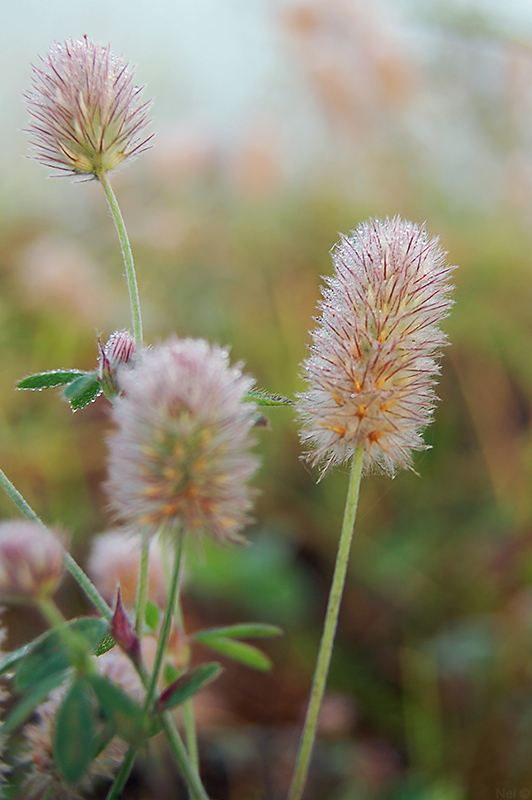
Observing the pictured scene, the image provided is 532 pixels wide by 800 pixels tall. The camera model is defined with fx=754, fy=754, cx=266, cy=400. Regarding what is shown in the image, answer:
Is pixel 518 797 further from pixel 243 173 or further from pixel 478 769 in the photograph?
pixel 243 173

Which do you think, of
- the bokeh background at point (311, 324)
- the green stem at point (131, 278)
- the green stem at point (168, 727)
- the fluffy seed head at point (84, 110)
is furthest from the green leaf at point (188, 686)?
the bokeh background at point (311, 324)

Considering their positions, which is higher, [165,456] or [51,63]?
[51,63]

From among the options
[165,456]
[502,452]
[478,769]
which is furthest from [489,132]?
[165,456]

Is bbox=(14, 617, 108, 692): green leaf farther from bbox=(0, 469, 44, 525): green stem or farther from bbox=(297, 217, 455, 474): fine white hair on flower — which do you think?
bbox=(297, 217, 455, 474): fine white hair on flower

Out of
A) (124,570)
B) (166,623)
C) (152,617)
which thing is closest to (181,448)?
(166,623)

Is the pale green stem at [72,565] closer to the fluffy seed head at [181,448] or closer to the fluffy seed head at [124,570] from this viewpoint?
the fluffy seed head at [181,448]

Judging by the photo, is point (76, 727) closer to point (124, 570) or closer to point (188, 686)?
point (188, 686)
